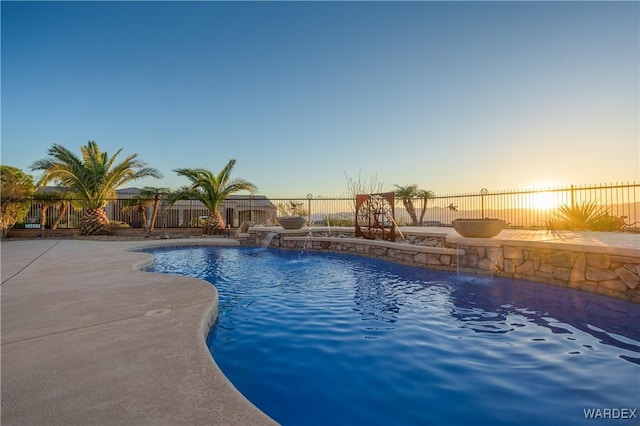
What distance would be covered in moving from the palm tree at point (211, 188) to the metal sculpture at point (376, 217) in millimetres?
8319

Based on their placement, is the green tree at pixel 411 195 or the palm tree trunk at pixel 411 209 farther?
the green tree at pixel 411 195

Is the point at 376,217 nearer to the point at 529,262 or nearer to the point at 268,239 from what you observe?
the point at 529,262

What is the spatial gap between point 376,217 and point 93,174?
14815 millimetres

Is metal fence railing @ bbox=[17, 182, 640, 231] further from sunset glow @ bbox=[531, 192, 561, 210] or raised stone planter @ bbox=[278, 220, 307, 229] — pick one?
raised stone planter @ bbox=[278, 220, 307, 229]

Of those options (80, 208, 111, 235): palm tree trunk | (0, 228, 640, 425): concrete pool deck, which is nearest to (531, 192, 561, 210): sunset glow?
(0, 228, 640, 425): concrete pool deck

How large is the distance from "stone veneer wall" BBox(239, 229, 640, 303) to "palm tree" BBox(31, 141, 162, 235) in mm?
13584

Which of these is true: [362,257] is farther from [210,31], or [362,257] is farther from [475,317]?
[210,31]

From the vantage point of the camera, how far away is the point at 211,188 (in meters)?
15.9

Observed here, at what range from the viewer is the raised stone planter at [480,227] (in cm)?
624

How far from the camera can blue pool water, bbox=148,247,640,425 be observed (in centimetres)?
202

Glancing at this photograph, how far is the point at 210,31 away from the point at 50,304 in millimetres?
9745

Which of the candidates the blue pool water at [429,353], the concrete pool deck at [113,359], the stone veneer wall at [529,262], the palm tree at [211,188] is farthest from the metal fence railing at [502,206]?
the concrete pool deck at [113,359]

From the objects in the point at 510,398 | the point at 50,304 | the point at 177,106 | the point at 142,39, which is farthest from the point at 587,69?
the point at 177,106

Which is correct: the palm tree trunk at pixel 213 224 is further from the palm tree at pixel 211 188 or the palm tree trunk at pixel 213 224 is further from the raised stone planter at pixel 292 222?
the raised stone planter at pixel 292 222
